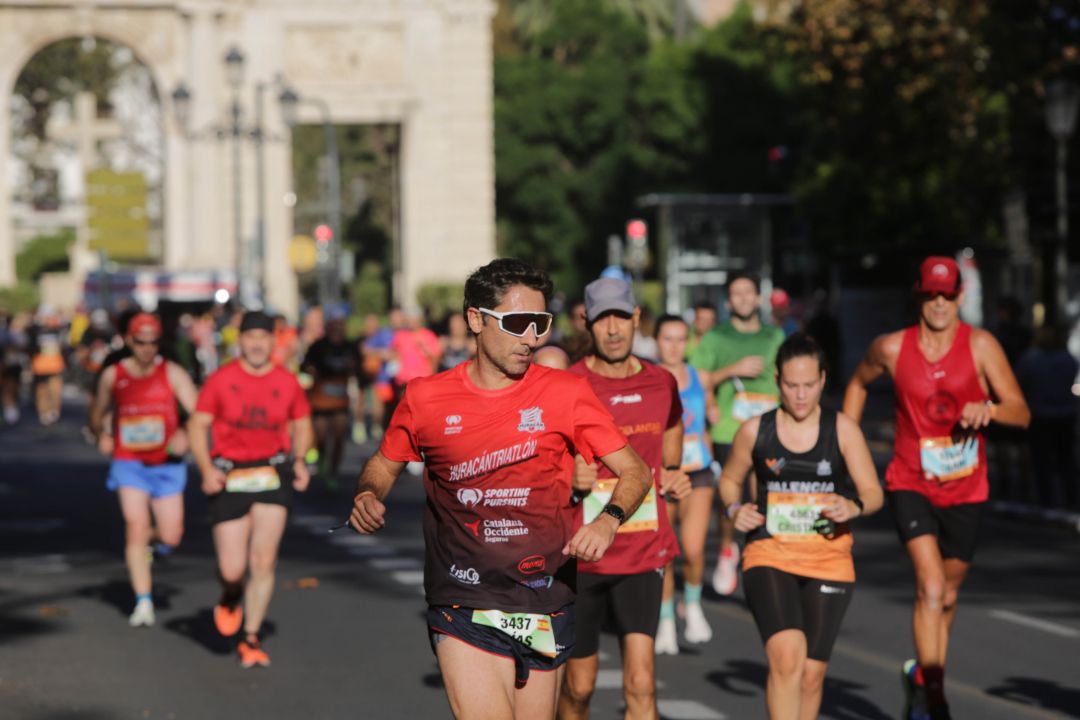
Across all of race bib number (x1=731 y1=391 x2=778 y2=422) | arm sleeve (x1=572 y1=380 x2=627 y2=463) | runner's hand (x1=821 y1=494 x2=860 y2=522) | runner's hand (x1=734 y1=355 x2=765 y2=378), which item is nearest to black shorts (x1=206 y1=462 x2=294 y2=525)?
runner's hand (x1=734 y1=355 x2=765 y2=378)

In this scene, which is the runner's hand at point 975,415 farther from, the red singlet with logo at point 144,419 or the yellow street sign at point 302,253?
the yellow street sign at point 302,253

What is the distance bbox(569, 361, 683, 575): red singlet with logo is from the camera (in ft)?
26.0

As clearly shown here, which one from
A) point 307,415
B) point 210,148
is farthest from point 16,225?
point 307,415

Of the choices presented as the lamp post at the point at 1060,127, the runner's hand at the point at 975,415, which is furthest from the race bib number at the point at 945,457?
the lamp post at the point at 1060,127

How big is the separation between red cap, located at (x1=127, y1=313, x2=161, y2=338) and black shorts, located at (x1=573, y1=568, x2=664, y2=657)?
522cm

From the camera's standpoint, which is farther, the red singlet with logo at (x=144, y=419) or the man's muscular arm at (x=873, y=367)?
the red singlet with logo at (x=144, y=419)

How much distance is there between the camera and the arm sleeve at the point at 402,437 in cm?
616

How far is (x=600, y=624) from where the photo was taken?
7977 mm

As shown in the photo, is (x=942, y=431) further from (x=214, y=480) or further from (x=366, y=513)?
(x=214, y=480)

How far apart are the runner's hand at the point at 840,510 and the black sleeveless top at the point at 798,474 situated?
0.35ft

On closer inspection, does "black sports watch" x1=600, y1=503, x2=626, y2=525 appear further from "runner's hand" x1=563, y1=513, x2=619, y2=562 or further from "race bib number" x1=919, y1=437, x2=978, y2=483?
"race bib number" x1=919, y1=437, x2=978, y2=483

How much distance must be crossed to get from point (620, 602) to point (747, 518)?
0.63 metres

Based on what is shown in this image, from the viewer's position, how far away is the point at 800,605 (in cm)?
754

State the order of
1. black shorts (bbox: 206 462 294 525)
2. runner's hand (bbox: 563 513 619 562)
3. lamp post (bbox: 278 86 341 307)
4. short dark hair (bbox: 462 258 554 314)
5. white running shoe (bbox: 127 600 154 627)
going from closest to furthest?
runner's hand (bbox: 563 513 619 562), short dark hair (bbox: 462 258 554 314), black shorts (bbox: 206 462 294 525), white running shoe (bbox: 127 600 154 627), lamp post (bbox: 278 86 341 307)
